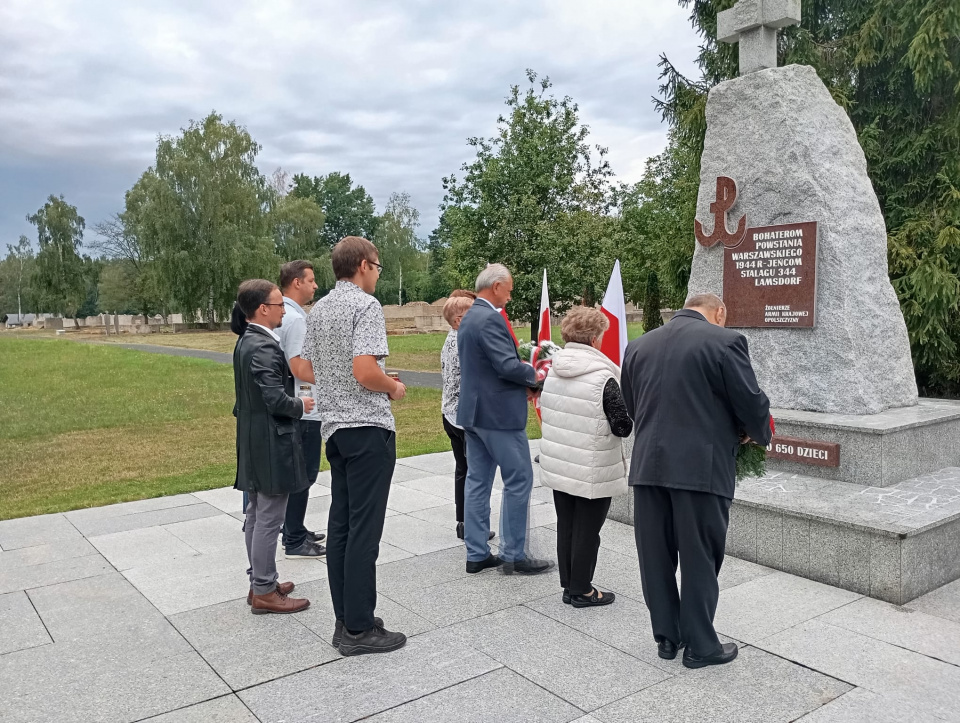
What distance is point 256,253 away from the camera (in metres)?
44.5

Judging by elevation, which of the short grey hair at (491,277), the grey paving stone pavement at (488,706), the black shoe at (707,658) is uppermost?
the short grey hair at (491,277)

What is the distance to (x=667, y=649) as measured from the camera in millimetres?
3621

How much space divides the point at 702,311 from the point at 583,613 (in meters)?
1.76

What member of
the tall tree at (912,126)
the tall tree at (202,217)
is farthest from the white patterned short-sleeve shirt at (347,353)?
Answer: the tall tree at (202,217)

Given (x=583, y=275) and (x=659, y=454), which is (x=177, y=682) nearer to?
(x=659, y=454)

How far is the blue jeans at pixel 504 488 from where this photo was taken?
473 centimetres

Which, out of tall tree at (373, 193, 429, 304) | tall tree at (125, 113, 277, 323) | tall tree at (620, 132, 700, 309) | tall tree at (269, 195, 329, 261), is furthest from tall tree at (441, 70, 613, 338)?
tall tree at (373, 193, 429, 304)

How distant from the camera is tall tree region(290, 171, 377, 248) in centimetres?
7469

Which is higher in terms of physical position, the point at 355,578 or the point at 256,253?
the point at 256,253

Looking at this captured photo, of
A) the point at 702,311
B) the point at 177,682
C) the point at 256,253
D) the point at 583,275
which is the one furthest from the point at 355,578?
the point at 256,253

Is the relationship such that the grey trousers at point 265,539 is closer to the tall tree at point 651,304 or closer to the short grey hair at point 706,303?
the short grey hair at point 706,303

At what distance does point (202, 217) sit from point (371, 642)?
43.7 meters

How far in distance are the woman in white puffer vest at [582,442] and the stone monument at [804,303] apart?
143 centimetres

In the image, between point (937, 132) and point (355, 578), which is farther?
point (937, 132)
